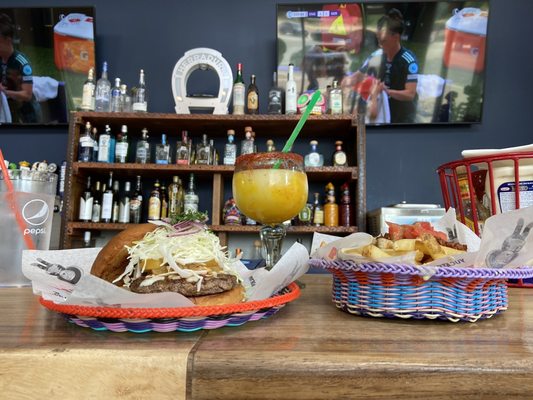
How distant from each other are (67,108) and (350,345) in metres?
3.14

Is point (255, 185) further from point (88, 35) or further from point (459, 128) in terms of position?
point (88, 35)

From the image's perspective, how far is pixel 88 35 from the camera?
2.92 metres

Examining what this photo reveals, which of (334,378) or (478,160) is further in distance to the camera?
(478,160)

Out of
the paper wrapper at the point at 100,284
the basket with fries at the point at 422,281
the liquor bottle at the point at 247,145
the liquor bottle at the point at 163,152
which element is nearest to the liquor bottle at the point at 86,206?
the liquor bottle at the point at 163,152

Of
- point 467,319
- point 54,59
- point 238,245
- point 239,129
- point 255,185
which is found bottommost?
point 238,245

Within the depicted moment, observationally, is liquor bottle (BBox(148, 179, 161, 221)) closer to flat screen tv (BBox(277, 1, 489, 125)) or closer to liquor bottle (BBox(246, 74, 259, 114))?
liquor bottle (BBox(246, 74, 259, 114))

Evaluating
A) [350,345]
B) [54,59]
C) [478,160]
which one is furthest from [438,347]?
[54,59]

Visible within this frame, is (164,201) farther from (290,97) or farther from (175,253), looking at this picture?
(175,253)

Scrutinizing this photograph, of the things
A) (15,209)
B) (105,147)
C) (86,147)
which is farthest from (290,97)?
(15,209)

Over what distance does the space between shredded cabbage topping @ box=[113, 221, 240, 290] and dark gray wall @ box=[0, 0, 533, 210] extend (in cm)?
242

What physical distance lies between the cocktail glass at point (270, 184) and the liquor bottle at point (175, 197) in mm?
1770

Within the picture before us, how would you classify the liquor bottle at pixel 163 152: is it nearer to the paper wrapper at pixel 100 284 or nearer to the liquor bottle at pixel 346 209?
the liquor bottle at pixel 346 209

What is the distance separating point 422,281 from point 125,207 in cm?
247

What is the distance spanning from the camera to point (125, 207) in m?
2.68
